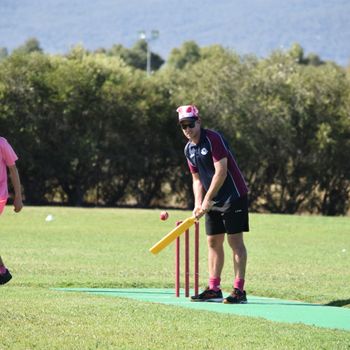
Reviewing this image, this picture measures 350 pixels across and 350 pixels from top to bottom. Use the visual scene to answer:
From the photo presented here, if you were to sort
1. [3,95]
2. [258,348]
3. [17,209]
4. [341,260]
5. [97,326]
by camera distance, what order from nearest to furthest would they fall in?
[258,348] → [97,326] → [17,209] → [341,260] → [3,95]

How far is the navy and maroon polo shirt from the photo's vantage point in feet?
40.6

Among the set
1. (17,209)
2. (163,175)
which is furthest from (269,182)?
(17,209)

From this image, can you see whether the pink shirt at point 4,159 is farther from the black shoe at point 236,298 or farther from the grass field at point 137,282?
the black shoe at point 236,298

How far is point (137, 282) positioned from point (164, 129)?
3152 centimetres

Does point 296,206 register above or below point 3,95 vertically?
below

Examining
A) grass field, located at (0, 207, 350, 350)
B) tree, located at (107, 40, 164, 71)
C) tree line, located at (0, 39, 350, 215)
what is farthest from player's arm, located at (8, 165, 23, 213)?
tree, located at (107, 40, 164, 71)

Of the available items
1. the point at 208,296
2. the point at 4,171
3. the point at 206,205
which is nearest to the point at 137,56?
the point at 208,296

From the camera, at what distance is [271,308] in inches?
479

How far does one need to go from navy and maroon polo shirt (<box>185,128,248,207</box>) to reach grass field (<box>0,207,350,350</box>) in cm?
152

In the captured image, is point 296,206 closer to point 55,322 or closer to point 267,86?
point 267,86

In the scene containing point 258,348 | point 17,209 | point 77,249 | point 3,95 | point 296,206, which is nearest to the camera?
point 258,348

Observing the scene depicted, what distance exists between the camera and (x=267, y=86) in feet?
153

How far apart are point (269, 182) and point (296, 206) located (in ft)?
4.80

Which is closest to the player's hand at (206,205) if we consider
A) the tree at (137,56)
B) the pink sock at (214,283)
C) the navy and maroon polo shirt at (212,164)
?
the navy and maroon polo shirt at (212,164)
